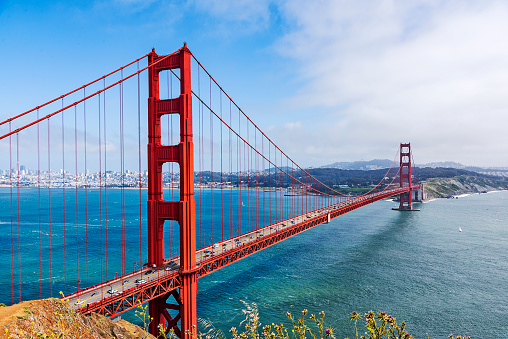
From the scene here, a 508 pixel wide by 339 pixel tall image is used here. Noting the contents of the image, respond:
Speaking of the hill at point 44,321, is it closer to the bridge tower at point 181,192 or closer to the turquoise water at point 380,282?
the bridge tower at point 181,192

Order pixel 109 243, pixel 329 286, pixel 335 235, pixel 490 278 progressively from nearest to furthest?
pixel 329 286 < pixel 490 278 < pixel 109 243 < pixel 335 235

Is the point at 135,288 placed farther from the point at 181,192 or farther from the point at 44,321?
the point at 44,321

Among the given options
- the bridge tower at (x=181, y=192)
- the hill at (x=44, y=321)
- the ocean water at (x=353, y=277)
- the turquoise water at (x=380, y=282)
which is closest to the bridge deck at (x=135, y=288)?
the bridge tower at (x=181, y=192)

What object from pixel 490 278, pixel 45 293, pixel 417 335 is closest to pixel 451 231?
pixel 490 278

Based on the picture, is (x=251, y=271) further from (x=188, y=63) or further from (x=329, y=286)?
(x=188, y=63)

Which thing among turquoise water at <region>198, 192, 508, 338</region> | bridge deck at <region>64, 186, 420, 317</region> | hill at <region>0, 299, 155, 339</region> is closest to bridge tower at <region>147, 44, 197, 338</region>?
bridge deck at <region>64, 186, 420, 317</region>

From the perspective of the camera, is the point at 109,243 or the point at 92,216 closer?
the point at 109,243

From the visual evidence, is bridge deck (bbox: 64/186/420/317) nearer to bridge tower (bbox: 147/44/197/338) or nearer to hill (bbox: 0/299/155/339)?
bridge tower (bbox: 147/44/197/338)
